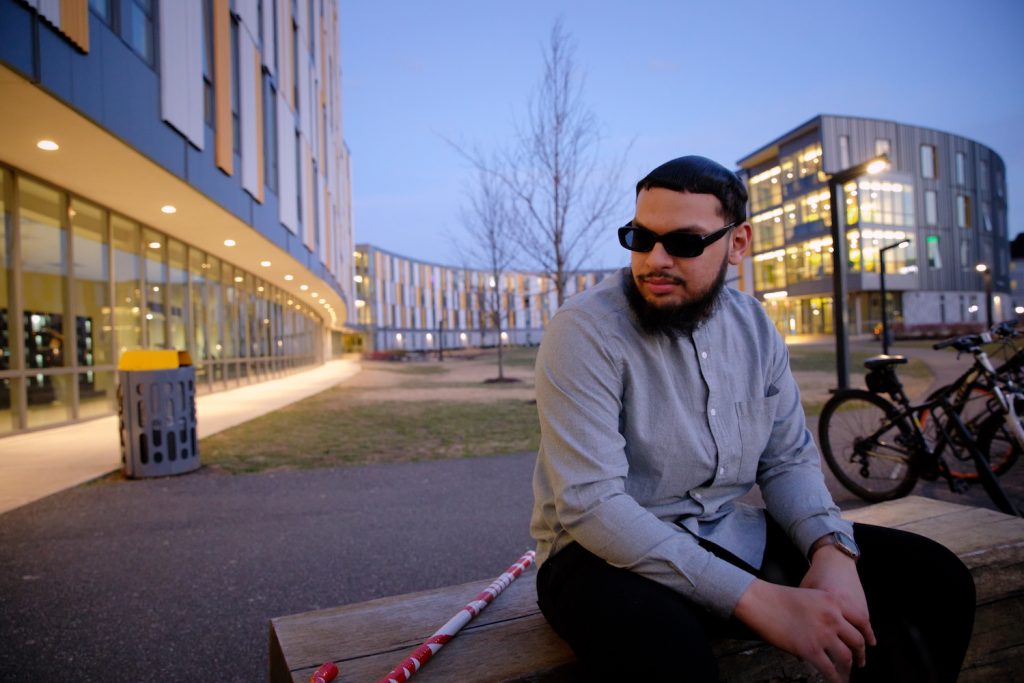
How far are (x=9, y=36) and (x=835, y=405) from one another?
7.64 meters

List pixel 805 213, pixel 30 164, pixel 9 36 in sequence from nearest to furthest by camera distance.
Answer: pixel 9 36 → pixel 30 164 → pixel 805 213

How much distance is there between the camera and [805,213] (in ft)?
172

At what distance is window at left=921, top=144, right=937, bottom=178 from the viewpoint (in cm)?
5166

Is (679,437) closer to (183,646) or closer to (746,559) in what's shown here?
(746,559)

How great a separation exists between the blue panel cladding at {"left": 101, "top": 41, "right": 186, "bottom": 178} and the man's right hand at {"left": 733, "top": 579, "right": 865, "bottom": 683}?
27.2 ft

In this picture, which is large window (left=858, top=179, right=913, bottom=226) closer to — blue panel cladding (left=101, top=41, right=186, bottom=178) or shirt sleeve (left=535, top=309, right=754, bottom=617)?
blue panel cladding (left=101, top=41, right=186, bottom=178)

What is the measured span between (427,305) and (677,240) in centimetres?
8607

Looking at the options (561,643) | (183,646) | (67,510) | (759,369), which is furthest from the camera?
(67,510)

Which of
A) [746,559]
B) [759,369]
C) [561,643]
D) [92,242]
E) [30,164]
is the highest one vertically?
[30,164]

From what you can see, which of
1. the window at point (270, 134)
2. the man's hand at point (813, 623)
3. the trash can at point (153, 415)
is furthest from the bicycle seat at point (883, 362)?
the window at point (270, 134)

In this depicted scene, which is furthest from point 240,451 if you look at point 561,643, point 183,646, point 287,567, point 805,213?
point 805,213

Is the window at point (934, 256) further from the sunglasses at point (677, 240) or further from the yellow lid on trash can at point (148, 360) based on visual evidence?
the sunglasses at point (677, 240)

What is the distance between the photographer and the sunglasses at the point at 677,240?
173cm

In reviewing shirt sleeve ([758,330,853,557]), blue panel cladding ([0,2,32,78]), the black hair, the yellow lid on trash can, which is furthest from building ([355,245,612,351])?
the black hair
